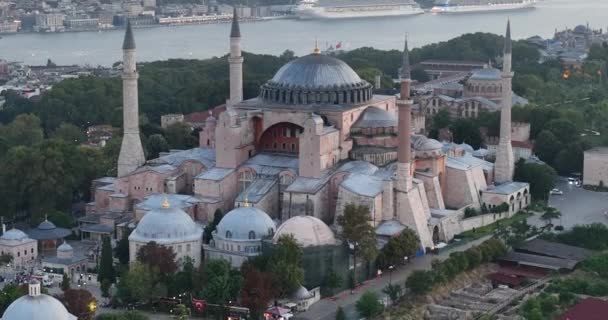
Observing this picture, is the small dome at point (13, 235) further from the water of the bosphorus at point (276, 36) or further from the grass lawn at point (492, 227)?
the water of the bosphorus at point (276, 36)

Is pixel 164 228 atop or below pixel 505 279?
atop

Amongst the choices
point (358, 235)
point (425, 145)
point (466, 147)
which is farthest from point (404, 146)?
point (466, 147)

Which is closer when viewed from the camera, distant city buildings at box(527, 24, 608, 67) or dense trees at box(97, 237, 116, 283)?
dense trees at box(97, 237, 116, 283)

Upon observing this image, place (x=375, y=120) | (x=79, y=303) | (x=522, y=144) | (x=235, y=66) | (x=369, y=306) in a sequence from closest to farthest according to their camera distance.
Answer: (x=79, y=303), (x=369, y=306), (x=375, y=120), (x=235, y=66), (x=522, y=144)

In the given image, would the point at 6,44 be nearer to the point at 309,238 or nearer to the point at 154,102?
the point at 154,102

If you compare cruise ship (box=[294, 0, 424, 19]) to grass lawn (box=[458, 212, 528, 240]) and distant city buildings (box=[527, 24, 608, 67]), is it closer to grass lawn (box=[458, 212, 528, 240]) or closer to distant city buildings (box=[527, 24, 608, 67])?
distant city buildings (box=[527, 24, 608, 67])

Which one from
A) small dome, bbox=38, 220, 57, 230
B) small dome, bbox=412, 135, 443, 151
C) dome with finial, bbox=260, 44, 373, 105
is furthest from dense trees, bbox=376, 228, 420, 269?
small dome, bbox=38, 220, 57, 230

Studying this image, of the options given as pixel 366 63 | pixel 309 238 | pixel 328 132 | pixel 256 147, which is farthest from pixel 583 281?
pixel 366 63

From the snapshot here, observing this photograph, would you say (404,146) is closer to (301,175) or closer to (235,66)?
(301,175)
